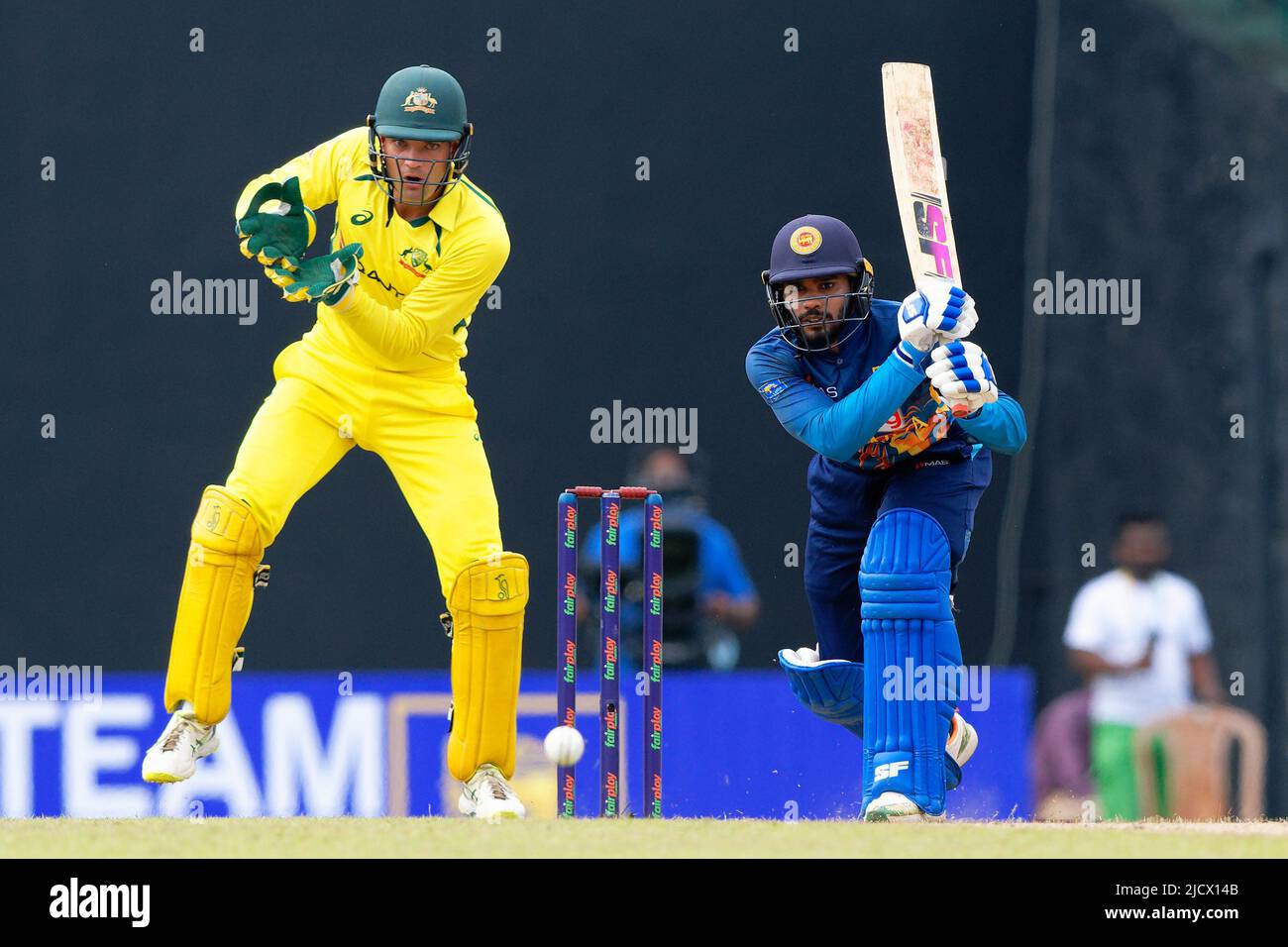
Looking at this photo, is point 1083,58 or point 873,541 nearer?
point 873,541

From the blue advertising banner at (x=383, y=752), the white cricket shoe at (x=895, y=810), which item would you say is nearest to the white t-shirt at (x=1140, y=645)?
the blue advertising banner at (x=383, y=752)

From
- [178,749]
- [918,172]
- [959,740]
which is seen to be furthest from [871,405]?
[178,749]

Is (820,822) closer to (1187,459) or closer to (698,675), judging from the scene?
(698,675)

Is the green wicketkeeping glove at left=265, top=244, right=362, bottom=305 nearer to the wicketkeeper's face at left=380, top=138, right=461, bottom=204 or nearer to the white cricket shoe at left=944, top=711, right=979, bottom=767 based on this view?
the wicketkeeper's face at left=380, top=138, right=461, bottom=204

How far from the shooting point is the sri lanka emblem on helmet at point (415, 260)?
4.71 meters

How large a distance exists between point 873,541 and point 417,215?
1.12 metres

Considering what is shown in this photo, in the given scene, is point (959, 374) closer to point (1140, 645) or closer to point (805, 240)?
point (805, 240)

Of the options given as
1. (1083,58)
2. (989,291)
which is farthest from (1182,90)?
(989,291)

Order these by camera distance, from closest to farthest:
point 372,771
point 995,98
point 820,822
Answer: point 820,822, point 372,771, point 995,98

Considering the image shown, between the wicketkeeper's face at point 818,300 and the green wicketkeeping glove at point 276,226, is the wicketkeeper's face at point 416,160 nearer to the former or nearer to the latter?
the green wicketkeeping glove at point 276,226

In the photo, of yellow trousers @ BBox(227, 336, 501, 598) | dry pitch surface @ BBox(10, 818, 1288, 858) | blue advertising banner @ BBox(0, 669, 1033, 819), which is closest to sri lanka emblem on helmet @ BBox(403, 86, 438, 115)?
yellow trousers @ BBox(227, 336, 501, 598)

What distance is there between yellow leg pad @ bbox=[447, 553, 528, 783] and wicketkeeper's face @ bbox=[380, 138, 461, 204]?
0.76 m

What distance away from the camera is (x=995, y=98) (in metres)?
7.06

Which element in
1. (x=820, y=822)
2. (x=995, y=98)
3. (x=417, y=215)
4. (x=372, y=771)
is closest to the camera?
(x=820, y=822)
